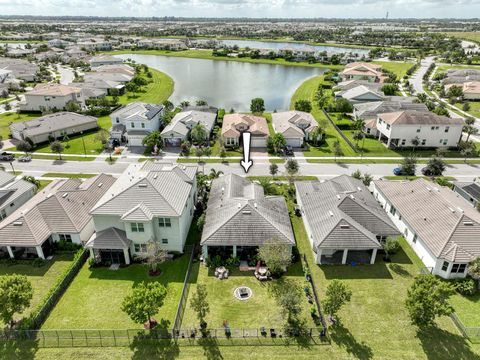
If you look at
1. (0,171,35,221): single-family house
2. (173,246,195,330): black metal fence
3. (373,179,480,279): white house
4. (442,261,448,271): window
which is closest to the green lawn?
(0,171,35,221): single-family house

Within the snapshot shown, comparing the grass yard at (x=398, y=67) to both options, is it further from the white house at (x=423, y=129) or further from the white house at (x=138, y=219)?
the white house at (x=138, y=219)

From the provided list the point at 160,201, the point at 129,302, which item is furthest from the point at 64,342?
the point at 160,201

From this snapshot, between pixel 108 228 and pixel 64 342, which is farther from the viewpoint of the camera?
pixel 108 228

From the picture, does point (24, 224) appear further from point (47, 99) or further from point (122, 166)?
point (47, 99)

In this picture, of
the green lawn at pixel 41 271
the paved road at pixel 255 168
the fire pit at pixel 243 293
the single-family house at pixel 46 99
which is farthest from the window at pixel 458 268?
the single-family house at pixel 46 99

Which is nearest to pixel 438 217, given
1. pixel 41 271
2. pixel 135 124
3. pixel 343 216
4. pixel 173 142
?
pixel 343 216

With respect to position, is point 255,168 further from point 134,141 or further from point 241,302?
point 241,302
